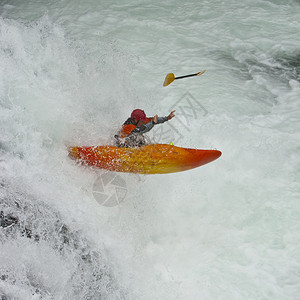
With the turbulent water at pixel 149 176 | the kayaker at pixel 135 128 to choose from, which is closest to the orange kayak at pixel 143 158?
the kayaker at pixel 135 128

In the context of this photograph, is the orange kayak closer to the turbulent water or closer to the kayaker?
the kayaker

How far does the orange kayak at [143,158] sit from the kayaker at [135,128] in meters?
0.09

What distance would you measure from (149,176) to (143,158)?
436mm

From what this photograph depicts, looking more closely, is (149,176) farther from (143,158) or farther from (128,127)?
(128,127)

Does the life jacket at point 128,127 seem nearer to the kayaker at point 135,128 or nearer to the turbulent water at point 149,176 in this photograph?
the kayaker at point 135,128

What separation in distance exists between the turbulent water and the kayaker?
0.49m

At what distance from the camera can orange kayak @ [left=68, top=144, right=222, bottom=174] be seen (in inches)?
160

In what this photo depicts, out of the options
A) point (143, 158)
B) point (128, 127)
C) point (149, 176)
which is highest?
point (128, 127)

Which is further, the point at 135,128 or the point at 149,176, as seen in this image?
the point at 149,176

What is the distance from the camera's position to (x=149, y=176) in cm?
443

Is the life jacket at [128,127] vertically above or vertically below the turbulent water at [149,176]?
above

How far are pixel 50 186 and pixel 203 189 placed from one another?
1984 mm

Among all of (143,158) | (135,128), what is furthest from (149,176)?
(135,128)

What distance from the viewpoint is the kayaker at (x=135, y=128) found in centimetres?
406
